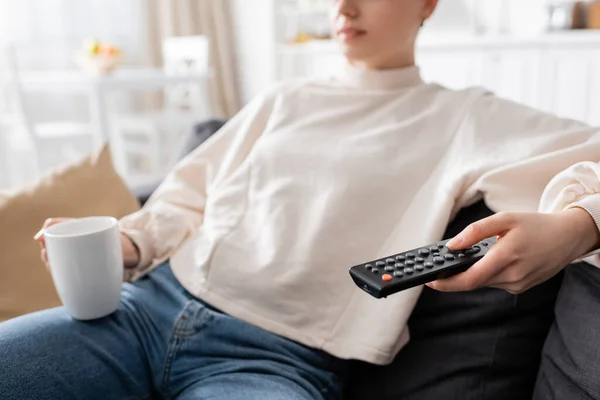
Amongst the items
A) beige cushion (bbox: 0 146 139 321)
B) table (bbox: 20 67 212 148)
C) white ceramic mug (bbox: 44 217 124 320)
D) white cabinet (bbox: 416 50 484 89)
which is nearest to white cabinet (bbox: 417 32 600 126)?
white cabinet (bbox: 416 50 484 89)

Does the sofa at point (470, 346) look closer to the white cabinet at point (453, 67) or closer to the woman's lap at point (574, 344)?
the woman's lap at point (574, 344)

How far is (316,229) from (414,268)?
0.26 meters

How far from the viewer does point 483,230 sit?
0.57 m

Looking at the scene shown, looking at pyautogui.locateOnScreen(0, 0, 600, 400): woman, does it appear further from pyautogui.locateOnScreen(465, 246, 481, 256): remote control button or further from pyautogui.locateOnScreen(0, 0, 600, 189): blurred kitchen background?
pyautogui.locateOnScreen(0, 0, 600, 189): blurred kitchen background

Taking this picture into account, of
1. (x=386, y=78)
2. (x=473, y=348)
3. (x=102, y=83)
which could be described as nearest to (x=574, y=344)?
(x=473, y=348)

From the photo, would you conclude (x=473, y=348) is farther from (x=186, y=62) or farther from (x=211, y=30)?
(x=211, y=30)

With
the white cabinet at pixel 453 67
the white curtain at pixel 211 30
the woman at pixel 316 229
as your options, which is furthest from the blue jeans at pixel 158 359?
the white curtain at pixel 211 30

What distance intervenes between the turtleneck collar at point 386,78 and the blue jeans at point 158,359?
45 centimetres

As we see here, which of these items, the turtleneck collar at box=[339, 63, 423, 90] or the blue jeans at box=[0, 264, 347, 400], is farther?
the turtleneck collar at box=[339, 63, 423, 90]

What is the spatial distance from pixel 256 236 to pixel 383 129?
0.26 meters

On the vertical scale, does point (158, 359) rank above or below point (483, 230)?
below

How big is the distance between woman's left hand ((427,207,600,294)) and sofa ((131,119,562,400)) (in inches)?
6.7

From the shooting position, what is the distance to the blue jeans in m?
0.70

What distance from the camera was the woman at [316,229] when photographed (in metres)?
0.73
